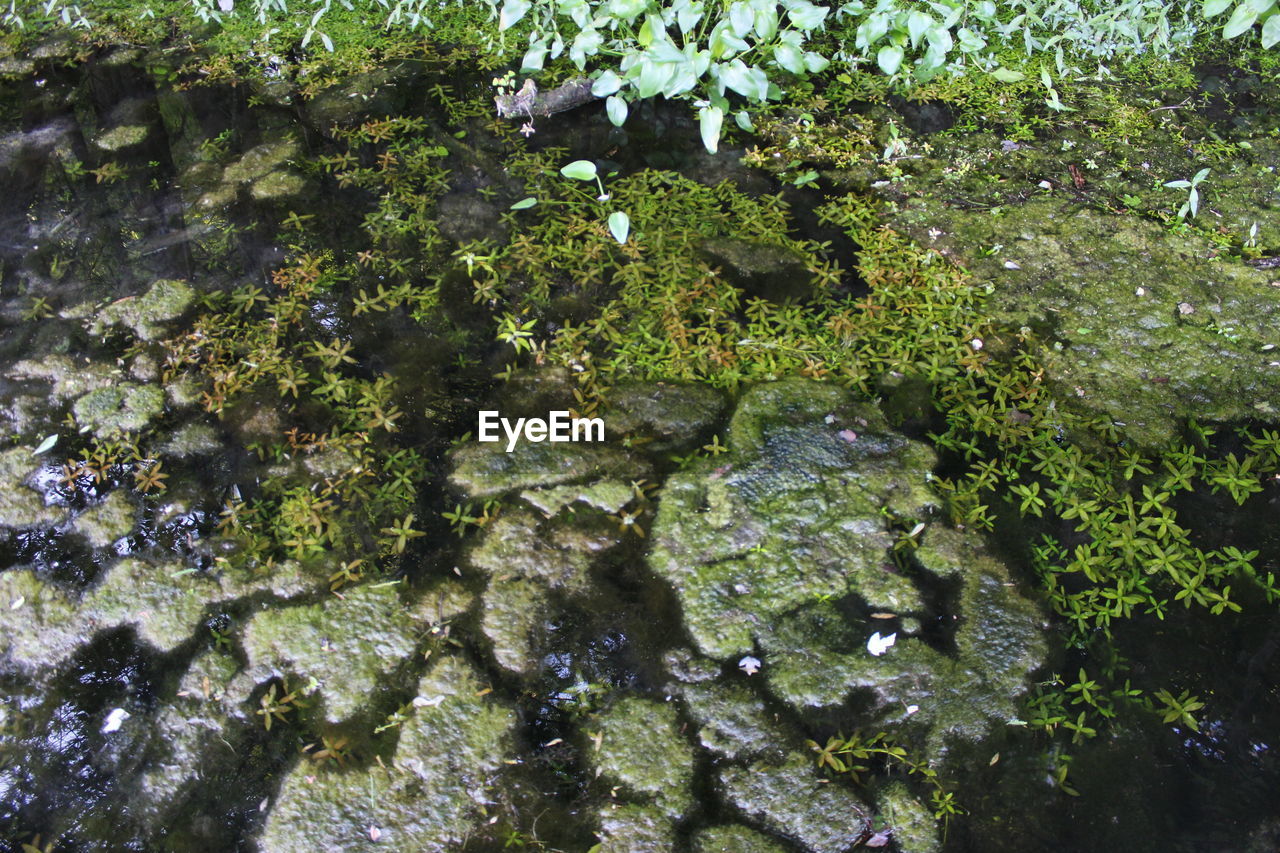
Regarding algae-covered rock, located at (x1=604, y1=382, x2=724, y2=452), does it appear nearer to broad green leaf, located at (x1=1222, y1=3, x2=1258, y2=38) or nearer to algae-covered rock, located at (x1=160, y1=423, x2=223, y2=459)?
algae-covered rock, located at (x1=160, y1=423, x2=223, y2=459)

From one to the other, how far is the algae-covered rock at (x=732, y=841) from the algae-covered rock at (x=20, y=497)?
176 cm

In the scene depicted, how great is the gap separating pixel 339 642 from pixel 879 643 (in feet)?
3.91

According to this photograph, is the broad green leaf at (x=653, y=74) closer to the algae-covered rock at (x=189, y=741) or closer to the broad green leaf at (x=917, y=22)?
the broad green leaf at (x=917, y=22)

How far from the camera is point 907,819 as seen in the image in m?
1.54

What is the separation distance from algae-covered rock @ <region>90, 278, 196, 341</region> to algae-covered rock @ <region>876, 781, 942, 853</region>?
239cm

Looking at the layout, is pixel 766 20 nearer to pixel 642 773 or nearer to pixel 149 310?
pixel 149 310

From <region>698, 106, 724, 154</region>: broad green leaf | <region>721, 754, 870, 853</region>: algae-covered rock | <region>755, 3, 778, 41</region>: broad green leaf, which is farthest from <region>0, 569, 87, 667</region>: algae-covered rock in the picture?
<region>755, 3, 778, 41</region>: broad green leaf

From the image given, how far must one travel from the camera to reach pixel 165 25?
4.07 meters

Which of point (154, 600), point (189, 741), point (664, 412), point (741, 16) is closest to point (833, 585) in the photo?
point (664, 412)

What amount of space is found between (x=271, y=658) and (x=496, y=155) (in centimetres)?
209

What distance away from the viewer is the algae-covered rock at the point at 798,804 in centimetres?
153

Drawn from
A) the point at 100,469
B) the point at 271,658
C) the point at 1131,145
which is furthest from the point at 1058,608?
the point at 100,469

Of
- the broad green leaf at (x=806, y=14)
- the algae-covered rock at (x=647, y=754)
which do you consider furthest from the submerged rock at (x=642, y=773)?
the broad green leaf at (x=806, y=14)

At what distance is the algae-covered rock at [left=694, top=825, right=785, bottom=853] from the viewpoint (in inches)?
60.3
